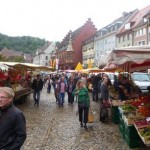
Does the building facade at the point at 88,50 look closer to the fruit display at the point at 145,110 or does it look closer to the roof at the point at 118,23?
the roof at the point at 118,23

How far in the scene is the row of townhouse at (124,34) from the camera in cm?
5969

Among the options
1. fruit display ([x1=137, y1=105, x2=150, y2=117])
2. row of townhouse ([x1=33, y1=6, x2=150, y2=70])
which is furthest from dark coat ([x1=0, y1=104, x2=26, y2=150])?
row of townhouse ([x1=33, y1=6, x2=150, y2=70])

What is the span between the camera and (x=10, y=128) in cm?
510

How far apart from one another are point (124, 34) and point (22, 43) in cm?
13062

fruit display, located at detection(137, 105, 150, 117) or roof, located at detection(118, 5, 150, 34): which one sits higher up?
roof, located at detection(118, 5, 150, 34)

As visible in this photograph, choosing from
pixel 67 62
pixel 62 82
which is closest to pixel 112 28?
pixel 67 62

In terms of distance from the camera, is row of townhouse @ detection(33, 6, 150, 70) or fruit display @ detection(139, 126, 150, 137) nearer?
fruit display @ detection(139, 126, 150, 137)

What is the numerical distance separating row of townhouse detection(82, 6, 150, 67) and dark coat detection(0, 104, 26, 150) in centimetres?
4827

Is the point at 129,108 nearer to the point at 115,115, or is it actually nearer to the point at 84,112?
the point at 84,112

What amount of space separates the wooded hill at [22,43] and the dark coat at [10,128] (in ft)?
594

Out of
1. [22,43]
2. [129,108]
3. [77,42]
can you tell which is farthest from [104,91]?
[22,43]

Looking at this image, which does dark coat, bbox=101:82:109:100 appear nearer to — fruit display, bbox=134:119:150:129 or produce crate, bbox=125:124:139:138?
produce crate, bbox=125:124:139:138

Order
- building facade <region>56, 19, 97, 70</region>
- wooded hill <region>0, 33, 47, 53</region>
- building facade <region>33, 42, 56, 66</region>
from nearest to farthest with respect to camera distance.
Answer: building facade <region>56, 19, 97, 70</region>
building facade <region>33, 42, 56, 66</region>
wooded hill <region>0, 33, 47, 53</region>

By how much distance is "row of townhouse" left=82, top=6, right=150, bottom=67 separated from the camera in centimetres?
5969
